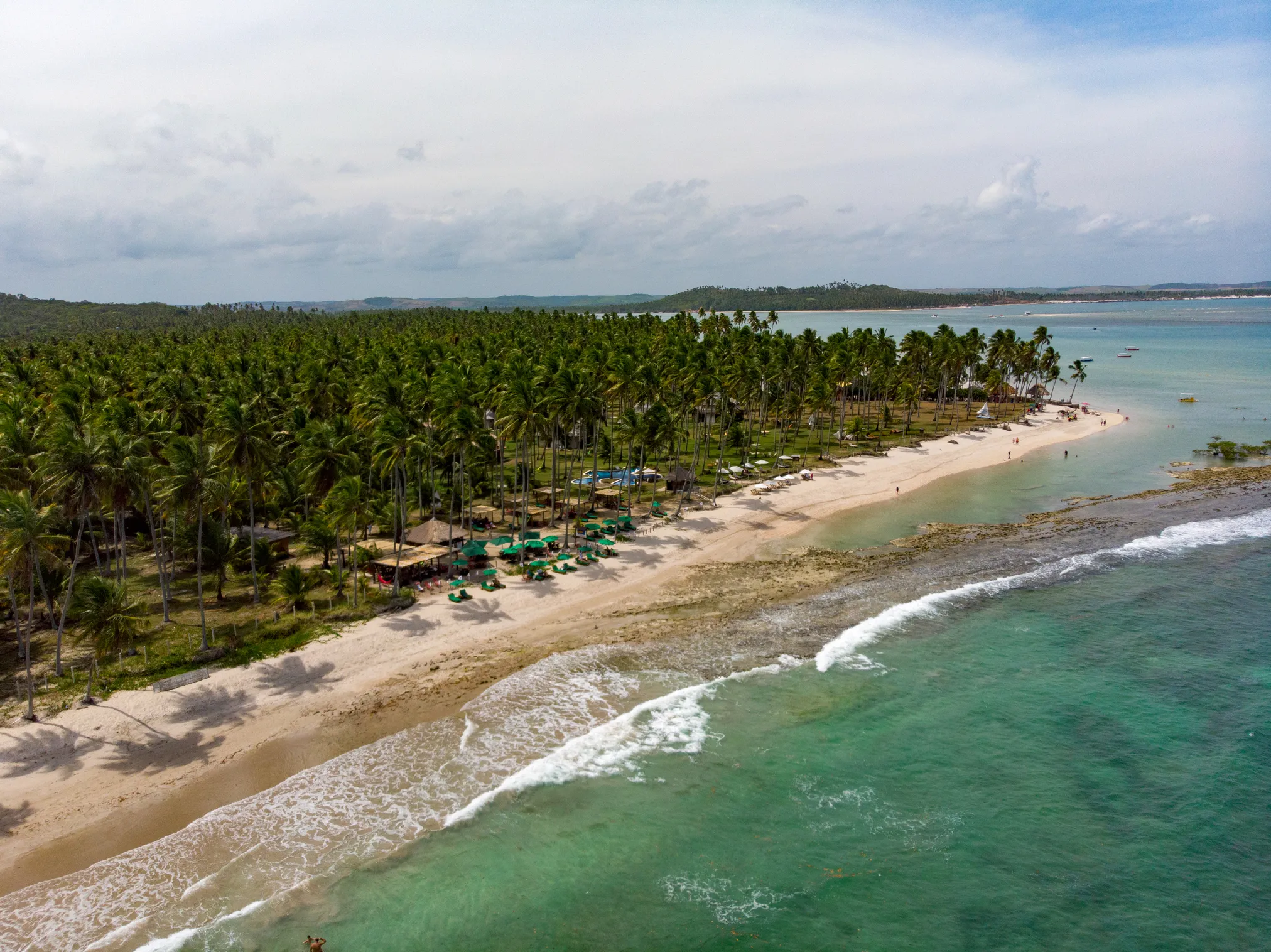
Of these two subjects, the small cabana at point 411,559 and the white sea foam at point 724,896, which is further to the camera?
the small cabana at point 411,559

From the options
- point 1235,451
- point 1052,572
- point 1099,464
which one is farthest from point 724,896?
point 1235,451

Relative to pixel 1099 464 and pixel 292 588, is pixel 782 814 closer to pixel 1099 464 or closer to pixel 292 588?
pixel 292 588

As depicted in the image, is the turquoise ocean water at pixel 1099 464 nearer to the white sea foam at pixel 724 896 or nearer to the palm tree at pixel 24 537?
the white sea foam at pixel 724 896

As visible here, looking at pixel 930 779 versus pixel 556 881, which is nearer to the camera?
pixel 556 881

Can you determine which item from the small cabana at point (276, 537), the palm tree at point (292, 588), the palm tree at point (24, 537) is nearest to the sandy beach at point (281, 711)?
the palm tree at point (24, 537)

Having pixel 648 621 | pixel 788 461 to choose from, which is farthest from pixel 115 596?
pixel 788 461

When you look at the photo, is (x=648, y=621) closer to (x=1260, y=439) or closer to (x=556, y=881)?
(x=556, y=881)
